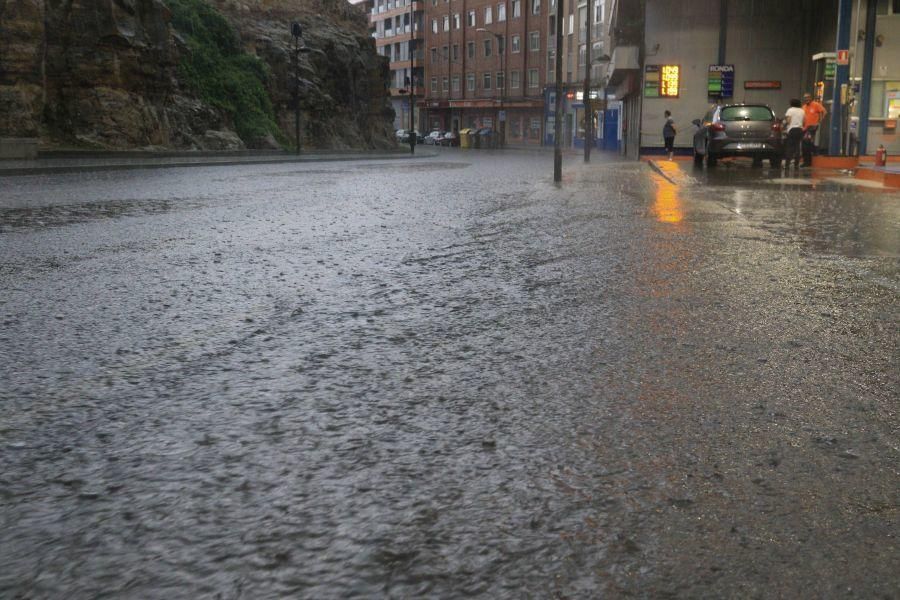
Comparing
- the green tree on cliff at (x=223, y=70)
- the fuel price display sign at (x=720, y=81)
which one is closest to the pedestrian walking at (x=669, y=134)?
the fuel price display sign at (x=720, y=81)

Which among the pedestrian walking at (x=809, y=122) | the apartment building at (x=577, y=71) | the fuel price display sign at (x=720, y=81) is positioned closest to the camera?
the pedestrian walking at (x=809, y=122)

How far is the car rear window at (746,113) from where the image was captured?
84.7 feet

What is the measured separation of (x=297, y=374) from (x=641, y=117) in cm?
3441

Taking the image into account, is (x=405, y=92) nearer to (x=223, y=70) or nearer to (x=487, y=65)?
(x=487, y=65)

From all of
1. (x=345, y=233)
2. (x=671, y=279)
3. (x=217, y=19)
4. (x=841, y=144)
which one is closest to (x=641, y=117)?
(x=841, y=144)

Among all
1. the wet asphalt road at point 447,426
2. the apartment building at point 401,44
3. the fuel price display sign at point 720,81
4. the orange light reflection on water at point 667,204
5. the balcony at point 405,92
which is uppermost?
the apartment building at point 401,44

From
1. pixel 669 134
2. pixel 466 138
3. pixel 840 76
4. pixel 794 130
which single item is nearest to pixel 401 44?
pixel 466 138

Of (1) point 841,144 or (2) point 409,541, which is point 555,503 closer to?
(2) point 409,541

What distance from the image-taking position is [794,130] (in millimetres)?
24797

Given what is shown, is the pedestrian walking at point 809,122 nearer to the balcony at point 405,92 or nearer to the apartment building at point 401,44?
the apartment building at point 401,44

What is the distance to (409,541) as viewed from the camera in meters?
2.35

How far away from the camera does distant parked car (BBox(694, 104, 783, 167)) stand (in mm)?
25375

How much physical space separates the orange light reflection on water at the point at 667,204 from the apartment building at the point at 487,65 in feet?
203

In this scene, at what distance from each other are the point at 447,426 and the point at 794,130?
78.3ft
